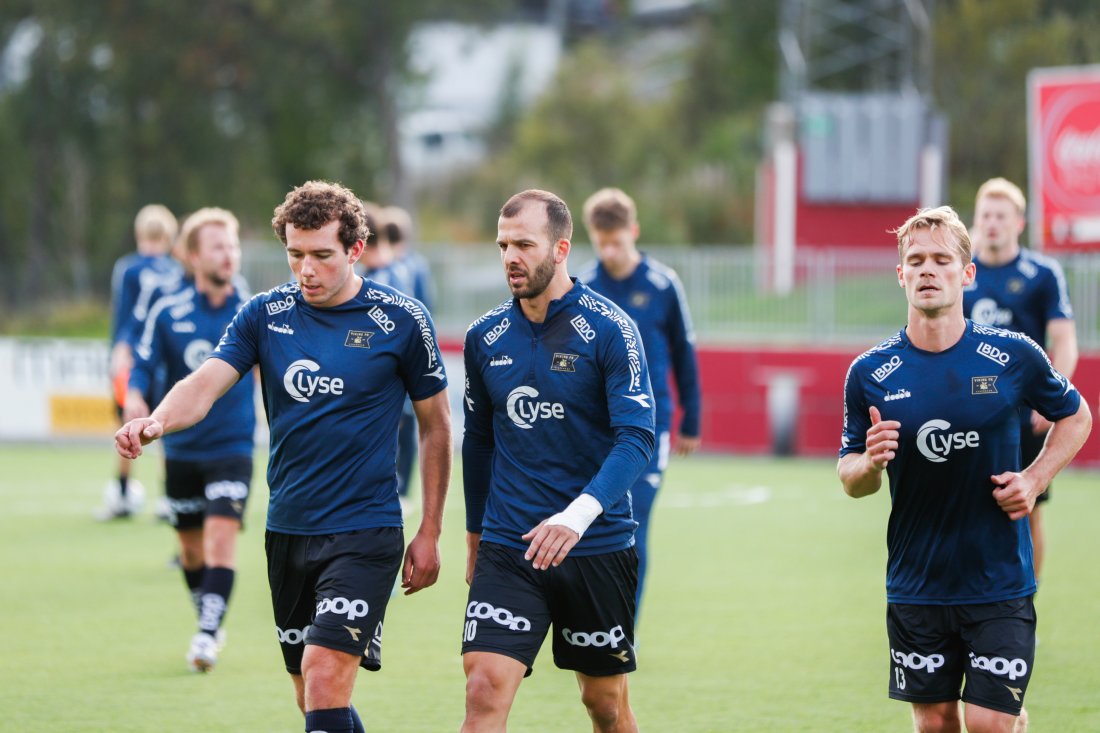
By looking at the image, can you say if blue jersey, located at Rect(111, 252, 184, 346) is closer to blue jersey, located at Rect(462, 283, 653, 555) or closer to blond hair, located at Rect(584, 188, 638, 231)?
blond hair, located at Rect(584, 188, 638, 231)

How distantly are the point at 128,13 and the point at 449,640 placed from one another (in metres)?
27.9

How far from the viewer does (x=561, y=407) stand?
5.43 metres

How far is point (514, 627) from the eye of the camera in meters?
5.30

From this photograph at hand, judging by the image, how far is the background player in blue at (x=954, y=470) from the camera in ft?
17.2

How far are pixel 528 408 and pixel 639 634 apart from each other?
404 cm

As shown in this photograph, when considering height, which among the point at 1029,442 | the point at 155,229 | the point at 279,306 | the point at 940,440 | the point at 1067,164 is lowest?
the point at 1029,442

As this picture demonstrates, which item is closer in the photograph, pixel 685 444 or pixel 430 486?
pixel 430 486

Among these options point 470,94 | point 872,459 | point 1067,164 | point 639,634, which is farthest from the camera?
point 470,94

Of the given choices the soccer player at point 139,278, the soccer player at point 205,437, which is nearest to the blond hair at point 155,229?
the soccer player at point 139,278

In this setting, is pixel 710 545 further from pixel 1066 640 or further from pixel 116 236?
pixel 116 236

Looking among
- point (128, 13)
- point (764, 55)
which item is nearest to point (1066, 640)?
point (128, 13)

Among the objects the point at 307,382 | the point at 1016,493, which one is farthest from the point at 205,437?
the point at 1016,493

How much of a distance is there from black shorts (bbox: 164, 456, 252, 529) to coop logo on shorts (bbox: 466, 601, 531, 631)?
3336 millimetres

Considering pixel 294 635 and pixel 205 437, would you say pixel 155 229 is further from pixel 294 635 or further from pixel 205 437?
pixel 294 635
